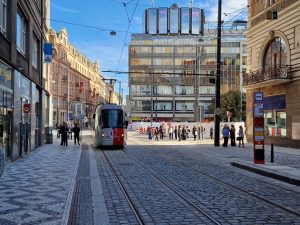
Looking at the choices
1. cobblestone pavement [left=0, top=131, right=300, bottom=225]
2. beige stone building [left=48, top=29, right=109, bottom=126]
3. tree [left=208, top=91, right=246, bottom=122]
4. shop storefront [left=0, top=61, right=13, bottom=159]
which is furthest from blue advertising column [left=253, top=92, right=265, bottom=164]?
tree [left=208, top=91, right=246, bottom=122]

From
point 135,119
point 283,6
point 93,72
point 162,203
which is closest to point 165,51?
point 135,119

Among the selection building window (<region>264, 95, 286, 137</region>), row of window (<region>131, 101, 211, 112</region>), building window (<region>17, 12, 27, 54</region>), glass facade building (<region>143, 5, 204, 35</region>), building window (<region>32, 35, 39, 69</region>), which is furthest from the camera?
row of window (<region>131, 101, 211, 112</region>)

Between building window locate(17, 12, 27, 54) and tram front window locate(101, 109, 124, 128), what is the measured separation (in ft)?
28.0

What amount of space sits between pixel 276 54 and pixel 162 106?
69.8m

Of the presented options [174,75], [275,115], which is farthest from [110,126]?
[174,75]

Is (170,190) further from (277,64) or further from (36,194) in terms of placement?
(277,64)

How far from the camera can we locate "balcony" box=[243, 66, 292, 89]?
31.4 meters

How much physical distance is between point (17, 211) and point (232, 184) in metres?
6.70

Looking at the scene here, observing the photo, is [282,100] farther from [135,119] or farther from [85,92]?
[85,92]

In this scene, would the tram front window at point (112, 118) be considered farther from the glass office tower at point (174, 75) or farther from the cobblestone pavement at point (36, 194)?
the glass office tower at point (174, 75)

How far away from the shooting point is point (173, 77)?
103m

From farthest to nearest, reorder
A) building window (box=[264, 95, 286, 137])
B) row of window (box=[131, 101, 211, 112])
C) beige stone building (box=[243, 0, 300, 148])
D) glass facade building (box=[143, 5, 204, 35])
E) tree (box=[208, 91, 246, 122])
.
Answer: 1. row of window (box=[131, 101, 211, 112])
2. tree (box=[208, 91, 246, 122])
3. building window (box=[264, 95, 286, 137])
4. beige stone building (box=[243, 0, 300, 148])
5. glass facade building (box=[143, 5, 204, 35])

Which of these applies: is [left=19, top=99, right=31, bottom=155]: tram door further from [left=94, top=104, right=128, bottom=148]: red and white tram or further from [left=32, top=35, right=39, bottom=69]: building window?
[left=94, top=104, right=128, bottom=148]: red and white tram

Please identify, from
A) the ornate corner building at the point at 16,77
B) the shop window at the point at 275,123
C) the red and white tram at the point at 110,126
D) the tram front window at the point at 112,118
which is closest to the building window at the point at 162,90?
the shop window at the point at 275,123
